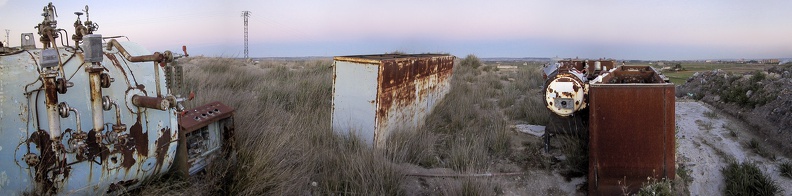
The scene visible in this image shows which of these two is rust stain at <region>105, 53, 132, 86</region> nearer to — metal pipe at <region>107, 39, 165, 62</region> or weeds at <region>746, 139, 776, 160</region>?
metal pipe at <region>107, 39, 165, 62</region>

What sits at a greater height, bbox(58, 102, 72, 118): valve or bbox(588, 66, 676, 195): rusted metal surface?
bbox(58, 102, 72, 118): valve

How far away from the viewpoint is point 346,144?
A: 4.59 metres

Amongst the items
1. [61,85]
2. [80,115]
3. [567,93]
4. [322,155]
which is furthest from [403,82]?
[61,85]

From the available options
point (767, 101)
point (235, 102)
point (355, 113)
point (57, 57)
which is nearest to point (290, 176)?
point (355, 113)

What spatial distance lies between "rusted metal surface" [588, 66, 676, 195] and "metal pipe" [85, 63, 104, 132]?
357cm

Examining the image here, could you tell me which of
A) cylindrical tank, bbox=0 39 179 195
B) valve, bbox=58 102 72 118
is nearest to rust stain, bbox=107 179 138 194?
cylindrical tank, bbox=0 39 179 195

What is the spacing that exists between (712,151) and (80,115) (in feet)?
20.9

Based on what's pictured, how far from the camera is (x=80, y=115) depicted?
7.66ft

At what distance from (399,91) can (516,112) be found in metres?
3.13

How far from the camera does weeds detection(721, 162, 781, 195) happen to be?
4.03m

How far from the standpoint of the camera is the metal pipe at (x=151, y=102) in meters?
2.51

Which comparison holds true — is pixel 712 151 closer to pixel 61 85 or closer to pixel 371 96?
pixel 371 96

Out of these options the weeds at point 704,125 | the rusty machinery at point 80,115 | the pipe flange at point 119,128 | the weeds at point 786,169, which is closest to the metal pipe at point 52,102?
the rusty machinery at point 80,115

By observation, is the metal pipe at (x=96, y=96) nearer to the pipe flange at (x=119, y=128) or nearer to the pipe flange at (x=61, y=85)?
the pipe flange at (x=119, y=128)
